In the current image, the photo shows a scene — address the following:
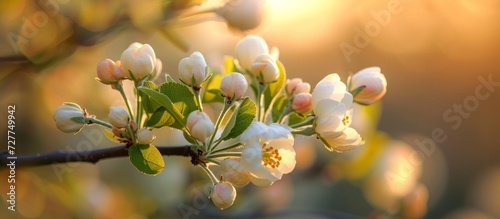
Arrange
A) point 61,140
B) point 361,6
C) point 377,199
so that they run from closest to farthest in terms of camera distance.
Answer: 1. point 61,140
2. point 377,199
3. point 361,6

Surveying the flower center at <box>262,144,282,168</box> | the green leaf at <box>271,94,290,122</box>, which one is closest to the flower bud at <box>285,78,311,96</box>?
the green leaf at <box>271,94,290,122</box>

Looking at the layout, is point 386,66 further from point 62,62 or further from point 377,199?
point 62,62

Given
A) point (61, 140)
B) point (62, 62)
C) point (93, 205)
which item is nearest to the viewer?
point (62, 62)

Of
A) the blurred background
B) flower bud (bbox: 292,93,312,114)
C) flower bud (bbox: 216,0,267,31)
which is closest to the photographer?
flower bud (bbox: 292,93,312,114)

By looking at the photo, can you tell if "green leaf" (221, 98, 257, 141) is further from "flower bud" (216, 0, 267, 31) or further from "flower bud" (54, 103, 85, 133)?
"flower bud" (216, 0, 267, 31)

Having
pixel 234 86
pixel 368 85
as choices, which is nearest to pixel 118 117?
pixel 234 86

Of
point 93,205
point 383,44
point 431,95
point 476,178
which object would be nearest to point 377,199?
point 93,205
